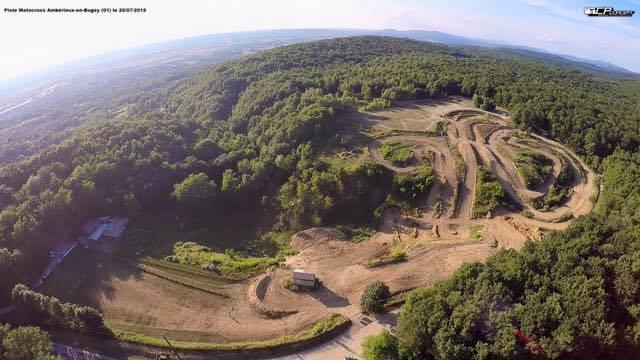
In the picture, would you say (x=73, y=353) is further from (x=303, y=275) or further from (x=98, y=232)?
(x=303, y=275)

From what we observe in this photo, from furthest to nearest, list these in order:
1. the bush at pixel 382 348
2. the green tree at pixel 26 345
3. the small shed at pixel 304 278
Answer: the small shed at pixel 304 278 → the green tree at pixel 26 345 → the bush at pixel 382 348

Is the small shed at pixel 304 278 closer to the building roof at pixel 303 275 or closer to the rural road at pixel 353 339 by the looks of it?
the building roof at pixel 303 275

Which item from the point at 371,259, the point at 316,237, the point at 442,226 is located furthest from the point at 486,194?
the point at 316,237

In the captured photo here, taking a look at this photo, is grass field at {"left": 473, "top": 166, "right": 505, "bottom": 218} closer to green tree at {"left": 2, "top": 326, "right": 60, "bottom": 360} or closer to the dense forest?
the dense forest

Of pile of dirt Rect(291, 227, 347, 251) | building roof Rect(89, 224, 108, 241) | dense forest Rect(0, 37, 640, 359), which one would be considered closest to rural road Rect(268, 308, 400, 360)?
dense forest Rect(0, 37, 640, 359)

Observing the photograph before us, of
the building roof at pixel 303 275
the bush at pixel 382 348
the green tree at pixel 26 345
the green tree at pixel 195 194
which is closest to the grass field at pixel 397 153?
the building roof at pixel 303 275

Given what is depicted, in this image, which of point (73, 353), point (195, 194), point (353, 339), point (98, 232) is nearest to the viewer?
point (353, 339)

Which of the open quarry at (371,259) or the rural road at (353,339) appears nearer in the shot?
the rural road at (353,339)

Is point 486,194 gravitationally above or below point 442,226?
above
